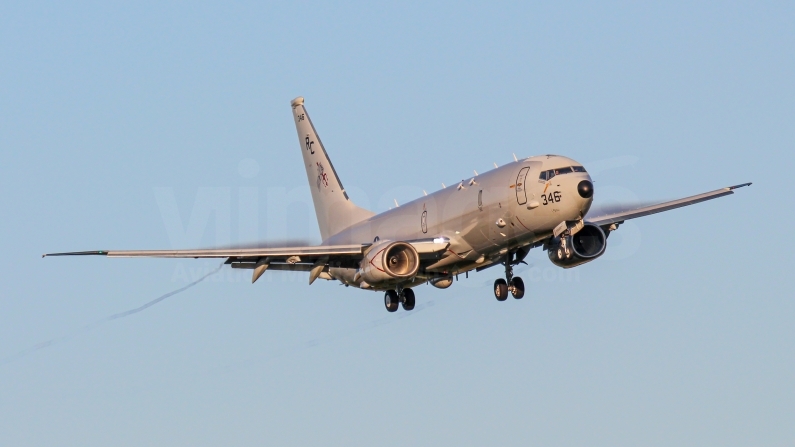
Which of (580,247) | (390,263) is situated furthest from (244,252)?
(580,247)

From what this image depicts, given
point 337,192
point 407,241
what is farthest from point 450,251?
point 337,192

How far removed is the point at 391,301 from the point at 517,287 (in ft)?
21.6

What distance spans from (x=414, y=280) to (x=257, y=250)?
8.00 meters

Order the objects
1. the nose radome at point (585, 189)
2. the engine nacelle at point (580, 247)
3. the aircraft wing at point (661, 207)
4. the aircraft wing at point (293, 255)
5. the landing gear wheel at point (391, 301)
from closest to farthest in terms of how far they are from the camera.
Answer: the nose radome at point (585, 189), the engine nacelle at point (580, 247), the aircraft wing at point (293, 255), the aircraft wing at point (661, 207), the landing gear wheel at point (391, 301)

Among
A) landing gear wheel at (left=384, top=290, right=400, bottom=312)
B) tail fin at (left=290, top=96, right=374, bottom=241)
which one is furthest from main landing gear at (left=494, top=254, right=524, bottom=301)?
tail fin at (left=290, top=96, right=374, bottom=241)

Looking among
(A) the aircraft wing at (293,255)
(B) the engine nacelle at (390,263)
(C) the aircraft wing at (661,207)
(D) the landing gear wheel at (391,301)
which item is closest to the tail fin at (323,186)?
(D) the landing gear wheel at (391,301)

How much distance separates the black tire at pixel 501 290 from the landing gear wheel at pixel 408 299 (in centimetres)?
429

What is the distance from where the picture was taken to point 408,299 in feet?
206

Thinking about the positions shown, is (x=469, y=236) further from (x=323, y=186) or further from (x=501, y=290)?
(x=323, y=186)

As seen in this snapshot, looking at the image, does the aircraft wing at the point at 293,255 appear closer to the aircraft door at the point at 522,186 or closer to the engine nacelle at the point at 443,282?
the engine nacelle at the point at 443,282

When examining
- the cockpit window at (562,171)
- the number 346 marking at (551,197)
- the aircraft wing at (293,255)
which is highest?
the cockpit window at (562,171)

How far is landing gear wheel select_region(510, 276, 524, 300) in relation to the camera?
198 feet

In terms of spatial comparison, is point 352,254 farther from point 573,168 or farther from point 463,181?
point 573,168

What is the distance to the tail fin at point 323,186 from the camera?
7019 cm
